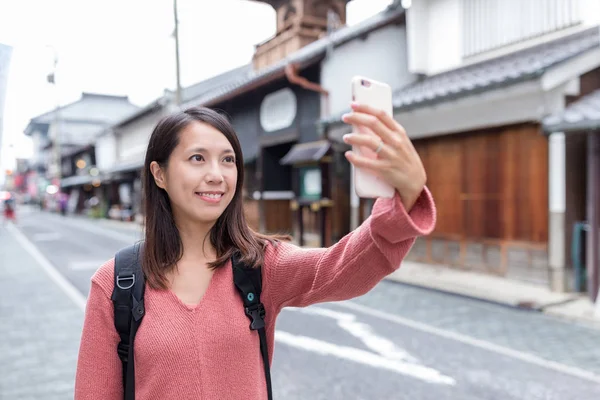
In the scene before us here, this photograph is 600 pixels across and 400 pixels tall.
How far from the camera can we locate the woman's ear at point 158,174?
1.75 metres

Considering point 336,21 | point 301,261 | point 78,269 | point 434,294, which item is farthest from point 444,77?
point 301,261

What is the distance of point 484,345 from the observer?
5.89 m

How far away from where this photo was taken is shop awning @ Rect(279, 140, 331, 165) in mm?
13500

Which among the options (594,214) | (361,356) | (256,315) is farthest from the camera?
(594,214)

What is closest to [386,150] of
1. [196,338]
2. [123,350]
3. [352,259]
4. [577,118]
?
[352,259]

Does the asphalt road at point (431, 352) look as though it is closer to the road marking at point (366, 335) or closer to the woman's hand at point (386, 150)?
the road marking at point (366, 335)

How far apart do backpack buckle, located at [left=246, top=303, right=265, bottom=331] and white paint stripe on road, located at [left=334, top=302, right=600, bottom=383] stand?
4522mm

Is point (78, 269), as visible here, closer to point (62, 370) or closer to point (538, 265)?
point (62, 370)

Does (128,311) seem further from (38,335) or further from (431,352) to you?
(38,335)

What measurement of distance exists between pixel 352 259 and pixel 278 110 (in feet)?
51.1

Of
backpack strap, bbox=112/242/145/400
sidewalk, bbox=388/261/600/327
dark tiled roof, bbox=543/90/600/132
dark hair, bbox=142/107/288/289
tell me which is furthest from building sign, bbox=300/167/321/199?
backpack strap, bbox=112/242/145/400

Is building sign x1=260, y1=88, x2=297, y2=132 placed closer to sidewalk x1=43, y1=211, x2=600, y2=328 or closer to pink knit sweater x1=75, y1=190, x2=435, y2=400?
sidewalk x1=43, y1=211, x2=600, y2=328

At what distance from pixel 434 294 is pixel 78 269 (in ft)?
26.9

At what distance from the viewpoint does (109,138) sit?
38.3m
